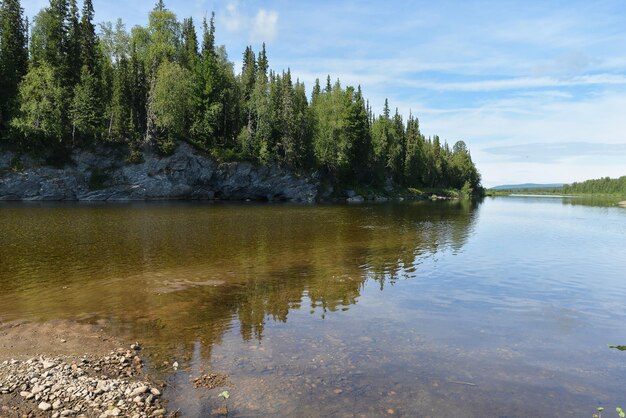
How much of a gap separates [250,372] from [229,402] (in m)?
1.41

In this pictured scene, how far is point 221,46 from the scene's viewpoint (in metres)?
106

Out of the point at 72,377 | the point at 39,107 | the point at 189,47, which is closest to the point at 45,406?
the point at 72,377

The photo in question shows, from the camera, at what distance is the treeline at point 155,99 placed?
6856cm

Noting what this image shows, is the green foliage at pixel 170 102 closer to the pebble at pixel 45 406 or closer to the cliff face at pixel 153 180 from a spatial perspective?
the cliff face at pixel 153 180

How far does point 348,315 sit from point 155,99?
72.1 metres

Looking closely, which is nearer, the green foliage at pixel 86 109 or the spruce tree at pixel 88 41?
the green foliage at pixel 86 109

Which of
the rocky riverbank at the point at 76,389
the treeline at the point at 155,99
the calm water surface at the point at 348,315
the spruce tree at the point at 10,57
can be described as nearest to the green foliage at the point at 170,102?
the treeline at the point at 155,99

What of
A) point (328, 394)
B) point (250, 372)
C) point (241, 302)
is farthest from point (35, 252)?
point (328, 394)

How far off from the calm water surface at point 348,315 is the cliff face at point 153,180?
144ft

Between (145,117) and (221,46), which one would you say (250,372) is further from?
(221,46)

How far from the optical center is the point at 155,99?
74.5 meters

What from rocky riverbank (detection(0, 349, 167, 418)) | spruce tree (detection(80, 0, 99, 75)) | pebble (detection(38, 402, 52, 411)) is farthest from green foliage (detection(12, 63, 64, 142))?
pebble (detection(38, 402, 52, 411))

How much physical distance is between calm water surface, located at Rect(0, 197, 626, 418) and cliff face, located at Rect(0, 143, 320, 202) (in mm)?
44032

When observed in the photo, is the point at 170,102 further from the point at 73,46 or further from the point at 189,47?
the point at 189,47
